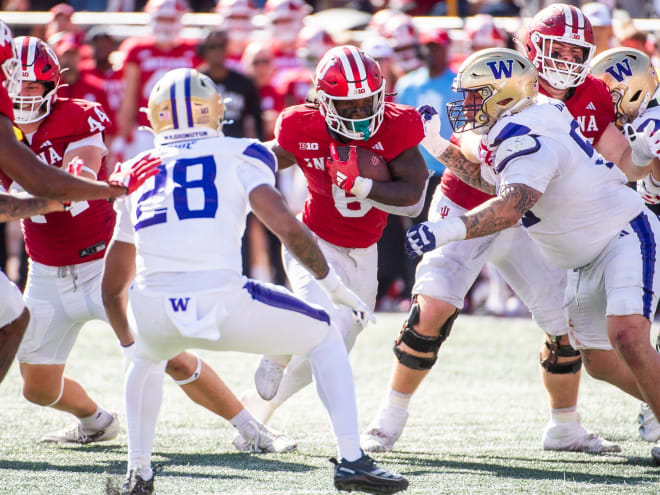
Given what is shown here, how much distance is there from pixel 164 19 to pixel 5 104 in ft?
16.2

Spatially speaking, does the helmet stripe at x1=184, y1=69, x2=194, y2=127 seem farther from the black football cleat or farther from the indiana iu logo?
the indiana iu logo

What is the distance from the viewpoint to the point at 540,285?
206 inches

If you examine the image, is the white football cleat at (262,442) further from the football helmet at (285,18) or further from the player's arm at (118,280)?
the football helmet at (285,18)

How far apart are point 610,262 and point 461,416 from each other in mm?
1609

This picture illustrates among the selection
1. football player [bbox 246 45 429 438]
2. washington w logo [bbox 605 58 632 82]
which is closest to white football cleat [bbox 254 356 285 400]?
football player [bbox 246 45 429 438]

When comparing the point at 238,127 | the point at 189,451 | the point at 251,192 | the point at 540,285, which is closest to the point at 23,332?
the point at 189,451

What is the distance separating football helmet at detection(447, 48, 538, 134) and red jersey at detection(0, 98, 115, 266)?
1649mm

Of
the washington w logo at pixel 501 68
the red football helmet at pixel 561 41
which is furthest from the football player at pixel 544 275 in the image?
the washington w logo at pixel 501 68

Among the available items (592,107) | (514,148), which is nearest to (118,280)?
(514,148)

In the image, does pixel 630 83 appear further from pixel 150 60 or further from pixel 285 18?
pixel 285 18

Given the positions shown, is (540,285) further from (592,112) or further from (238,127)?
(238,127)

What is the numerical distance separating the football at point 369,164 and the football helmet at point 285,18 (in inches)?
199

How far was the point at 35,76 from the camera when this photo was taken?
4.84 metres

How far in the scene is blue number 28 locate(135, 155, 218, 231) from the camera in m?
3.78
